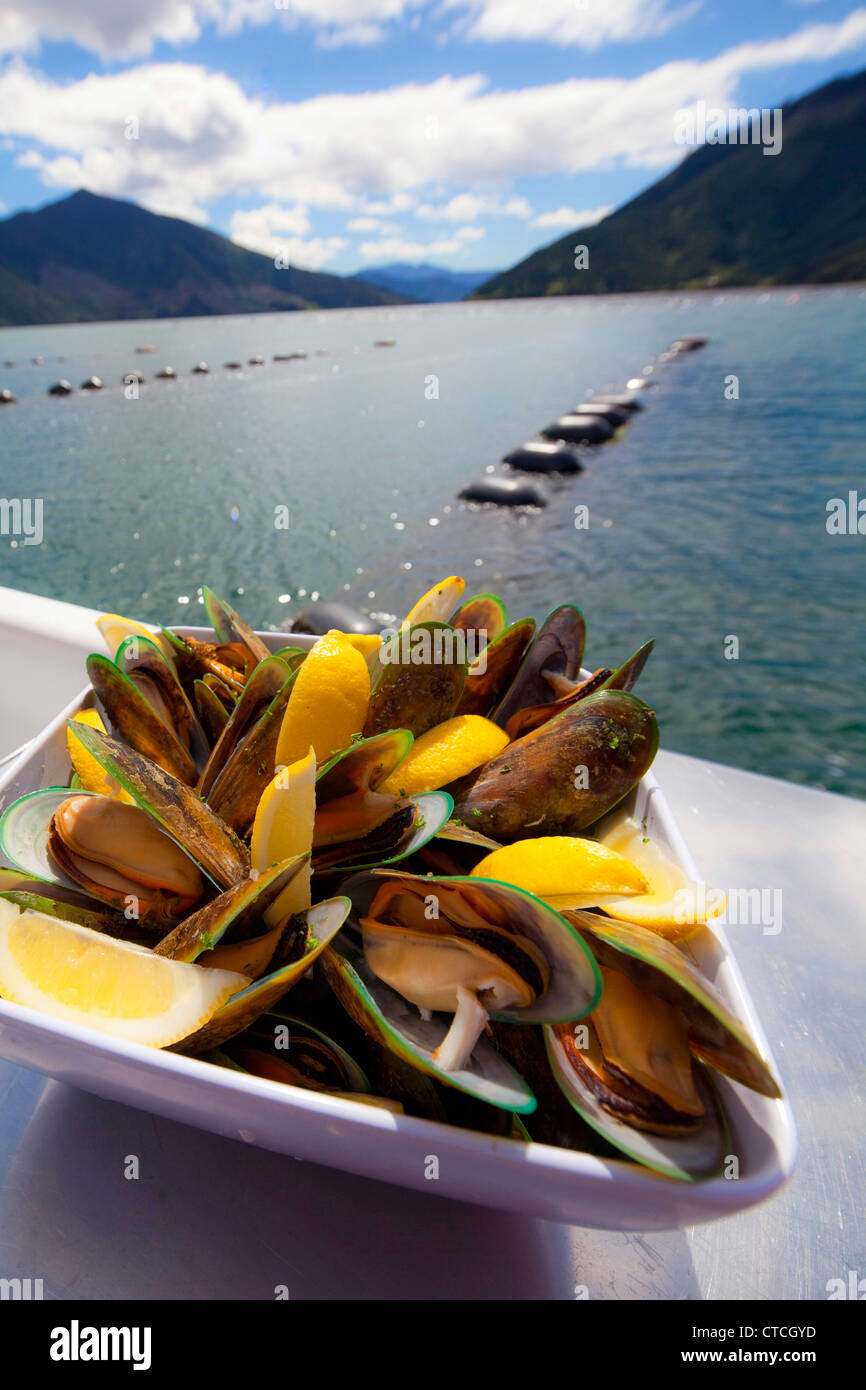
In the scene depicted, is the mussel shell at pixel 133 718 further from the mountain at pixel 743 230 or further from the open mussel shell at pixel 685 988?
the mountain at pixel 743 230

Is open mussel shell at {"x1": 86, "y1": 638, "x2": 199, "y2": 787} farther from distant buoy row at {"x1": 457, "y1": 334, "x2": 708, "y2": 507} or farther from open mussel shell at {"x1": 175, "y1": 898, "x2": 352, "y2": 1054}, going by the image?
distant buoy row at {"x1": 457, "y1": 334, "x2": 708, "y2": 507}

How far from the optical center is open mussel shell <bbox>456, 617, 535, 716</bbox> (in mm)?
837

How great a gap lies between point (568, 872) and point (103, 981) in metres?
0.30

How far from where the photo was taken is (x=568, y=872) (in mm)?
517

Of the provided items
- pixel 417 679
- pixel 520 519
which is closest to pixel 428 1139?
pixel 417 679

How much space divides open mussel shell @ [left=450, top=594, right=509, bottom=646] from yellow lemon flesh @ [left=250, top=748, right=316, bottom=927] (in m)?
0.42

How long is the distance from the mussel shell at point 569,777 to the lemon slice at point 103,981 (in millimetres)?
243

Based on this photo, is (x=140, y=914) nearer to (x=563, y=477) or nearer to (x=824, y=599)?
(x=824, y=599)

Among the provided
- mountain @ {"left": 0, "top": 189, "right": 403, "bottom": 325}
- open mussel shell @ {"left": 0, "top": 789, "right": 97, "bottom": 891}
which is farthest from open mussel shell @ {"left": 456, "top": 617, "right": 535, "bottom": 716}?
mountain @ {"left": 0, "top": 189, "right": 403, "bottom": 325}

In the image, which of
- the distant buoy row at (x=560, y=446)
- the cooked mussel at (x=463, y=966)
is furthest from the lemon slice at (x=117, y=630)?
the distant buoy row at (x=560, y=446)

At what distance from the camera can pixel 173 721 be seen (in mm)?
832

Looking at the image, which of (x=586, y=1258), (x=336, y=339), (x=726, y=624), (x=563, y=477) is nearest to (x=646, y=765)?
(x=586, y=1258)

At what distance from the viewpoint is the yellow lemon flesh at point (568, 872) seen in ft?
1.68
